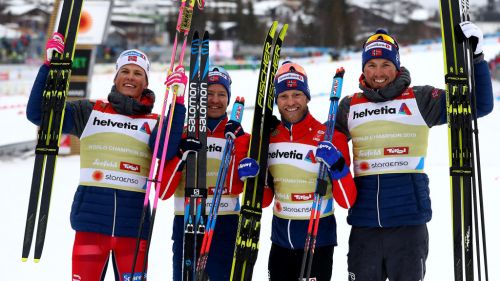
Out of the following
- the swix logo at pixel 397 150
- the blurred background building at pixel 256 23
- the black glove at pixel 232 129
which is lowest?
the swix logo at pixel 397 150

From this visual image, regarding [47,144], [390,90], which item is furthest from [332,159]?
[47,144]

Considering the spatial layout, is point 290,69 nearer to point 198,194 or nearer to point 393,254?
point 198,194

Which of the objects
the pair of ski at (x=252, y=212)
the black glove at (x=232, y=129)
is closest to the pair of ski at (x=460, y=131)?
the pair of ski at (x=252, y=212)

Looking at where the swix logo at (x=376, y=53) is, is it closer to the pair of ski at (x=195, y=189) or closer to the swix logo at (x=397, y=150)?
the swix logo at (x=397, y=150)

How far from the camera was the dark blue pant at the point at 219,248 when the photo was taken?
3648mm

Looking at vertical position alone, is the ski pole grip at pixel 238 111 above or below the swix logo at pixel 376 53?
below

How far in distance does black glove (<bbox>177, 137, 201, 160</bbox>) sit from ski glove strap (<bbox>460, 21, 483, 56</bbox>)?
1.50 meters

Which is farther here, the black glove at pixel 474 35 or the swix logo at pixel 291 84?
the swix logo at pixel 291 84

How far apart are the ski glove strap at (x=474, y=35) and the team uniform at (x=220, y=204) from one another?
4.31ft

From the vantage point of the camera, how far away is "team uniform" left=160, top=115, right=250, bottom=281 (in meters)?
3.65

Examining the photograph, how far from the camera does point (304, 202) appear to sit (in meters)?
3.47

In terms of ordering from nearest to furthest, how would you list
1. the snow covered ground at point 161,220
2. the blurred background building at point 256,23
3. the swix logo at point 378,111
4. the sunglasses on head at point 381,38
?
the swix logo at point 378,111 < the sunglasses on head at point 381,38 < the snow covered ground at point 161,220 < the blurred background building at point 256,23

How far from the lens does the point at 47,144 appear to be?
353 centimetres

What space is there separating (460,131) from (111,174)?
6.13 feet
